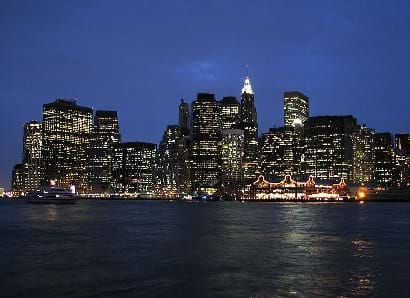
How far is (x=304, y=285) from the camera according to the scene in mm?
29875

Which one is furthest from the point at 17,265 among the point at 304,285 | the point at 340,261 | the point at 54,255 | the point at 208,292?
the point at 340,261

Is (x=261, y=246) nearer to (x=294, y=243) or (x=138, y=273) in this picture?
(x=294, y=243)

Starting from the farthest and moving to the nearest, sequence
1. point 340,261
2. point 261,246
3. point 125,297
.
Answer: point 261,246 → point 340,261 → point 125,297

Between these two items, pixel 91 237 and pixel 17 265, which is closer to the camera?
pixel 17 265

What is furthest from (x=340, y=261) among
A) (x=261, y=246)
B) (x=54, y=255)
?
(x=54, y=255)

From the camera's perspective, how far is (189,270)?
3519cm

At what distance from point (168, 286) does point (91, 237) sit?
101 ft

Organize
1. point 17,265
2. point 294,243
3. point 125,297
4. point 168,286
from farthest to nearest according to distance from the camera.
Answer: point 294,243, point 17,265, point 168,286, point 125,297

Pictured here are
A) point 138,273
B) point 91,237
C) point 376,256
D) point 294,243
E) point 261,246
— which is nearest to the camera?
point 138,273

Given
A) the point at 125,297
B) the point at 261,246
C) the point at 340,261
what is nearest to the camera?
the point at 125,297

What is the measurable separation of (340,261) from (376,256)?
5021 millimetres

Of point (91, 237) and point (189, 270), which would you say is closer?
point (189, 270)

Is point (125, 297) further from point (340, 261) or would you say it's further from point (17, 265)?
point (340, 261)

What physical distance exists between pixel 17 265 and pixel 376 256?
2715 cm
